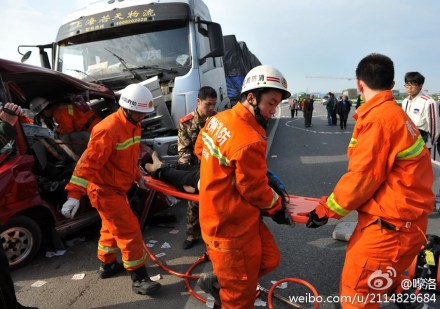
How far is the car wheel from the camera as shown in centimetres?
336

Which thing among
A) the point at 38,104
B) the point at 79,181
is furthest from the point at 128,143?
the point at 38,104

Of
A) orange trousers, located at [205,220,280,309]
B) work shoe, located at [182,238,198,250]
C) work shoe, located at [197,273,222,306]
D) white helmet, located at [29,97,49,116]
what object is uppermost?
white helmet, located at [29,97,49,116]

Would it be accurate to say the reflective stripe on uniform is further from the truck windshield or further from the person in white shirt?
the person in white shirt

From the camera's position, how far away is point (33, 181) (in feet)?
11.5

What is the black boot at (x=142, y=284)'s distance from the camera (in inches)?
119

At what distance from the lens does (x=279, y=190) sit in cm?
267

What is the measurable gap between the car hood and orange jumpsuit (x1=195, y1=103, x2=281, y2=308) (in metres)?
2.48

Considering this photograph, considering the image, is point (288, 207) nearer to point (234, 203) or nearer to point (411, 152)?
point (234, 203)

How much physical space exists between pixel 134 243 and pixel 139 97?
138 centimetres

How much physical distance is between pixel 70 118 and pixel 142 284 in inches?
107

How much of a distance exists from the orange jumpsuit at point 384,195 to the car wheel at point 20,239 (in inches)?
125

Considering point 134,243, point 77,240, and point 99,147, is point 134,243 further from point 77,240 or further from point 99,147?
point 77,240

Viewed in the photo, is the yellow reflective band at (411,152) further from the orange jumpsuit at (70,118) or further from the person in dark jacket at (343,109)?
the person in dark jacket at (343,109)

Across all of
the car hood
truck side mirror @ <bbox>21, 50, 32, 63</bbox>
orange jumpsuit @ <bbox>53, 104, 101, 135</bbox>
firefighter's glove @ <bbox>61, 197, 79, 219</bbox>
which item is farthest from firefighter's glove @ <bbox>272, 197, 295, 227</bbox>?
truck side mirror @ <bbox>21, 50, 32, 63</bbox>
